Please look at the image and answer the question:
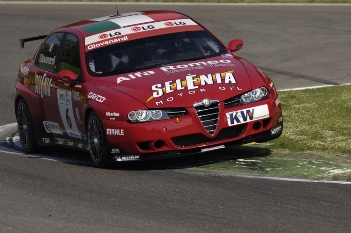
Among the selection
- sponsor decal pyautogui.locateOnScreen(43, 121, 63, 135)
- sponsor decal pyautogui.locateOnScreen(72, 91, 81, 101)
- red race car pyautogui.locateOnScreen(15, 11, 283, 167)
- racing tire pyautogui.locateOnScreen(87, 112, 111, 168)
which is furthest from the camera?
sponsor decal pyautogui.locateOnScreen(43, 121, 63, 135)

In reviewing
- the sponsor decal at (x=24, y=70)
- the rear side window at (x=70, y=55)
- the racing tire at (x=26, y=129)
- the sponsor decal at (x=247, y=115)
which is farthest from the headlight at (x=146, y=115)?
the sponsor decal at (x=24, y=70)

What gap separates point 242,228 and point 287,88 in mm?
9261

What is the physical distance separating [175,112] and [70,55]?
2245mm

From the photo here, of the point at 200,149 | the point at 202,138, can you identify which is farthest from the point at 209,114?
the point at 200,149

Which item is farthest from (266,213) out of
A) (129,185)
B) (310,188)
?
(129,185)

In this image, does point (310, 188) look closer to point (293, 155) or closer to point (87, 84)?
point (293, 155)

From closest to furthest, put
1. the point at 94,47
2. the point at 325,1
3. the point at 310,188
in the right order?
the point at 310,188 < the point at 94,47 < the point at 325,1

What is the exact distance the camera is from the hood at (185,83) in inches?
385

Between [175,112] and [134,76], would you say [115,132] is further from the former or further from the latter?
[134,76]

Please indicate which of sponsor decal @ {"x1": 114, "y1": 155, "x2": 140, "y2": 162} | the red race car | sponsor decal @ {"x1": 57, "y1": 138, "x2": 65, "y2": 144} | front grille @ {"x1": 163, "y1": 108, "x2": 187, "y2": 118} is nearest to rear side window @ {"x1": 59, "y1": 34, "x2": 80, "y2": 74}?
the red race car

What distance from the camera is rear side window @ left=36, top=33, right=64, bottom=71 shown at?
1195cm

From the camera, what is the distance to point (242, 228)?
23.7ft

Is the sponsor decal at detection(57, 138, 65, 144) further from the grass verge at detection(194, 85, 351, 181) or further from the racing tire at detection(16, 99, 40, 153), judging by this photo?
the grass verge at detection(194, 85, 351, 181)

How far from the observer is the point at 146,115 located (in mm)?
9758
